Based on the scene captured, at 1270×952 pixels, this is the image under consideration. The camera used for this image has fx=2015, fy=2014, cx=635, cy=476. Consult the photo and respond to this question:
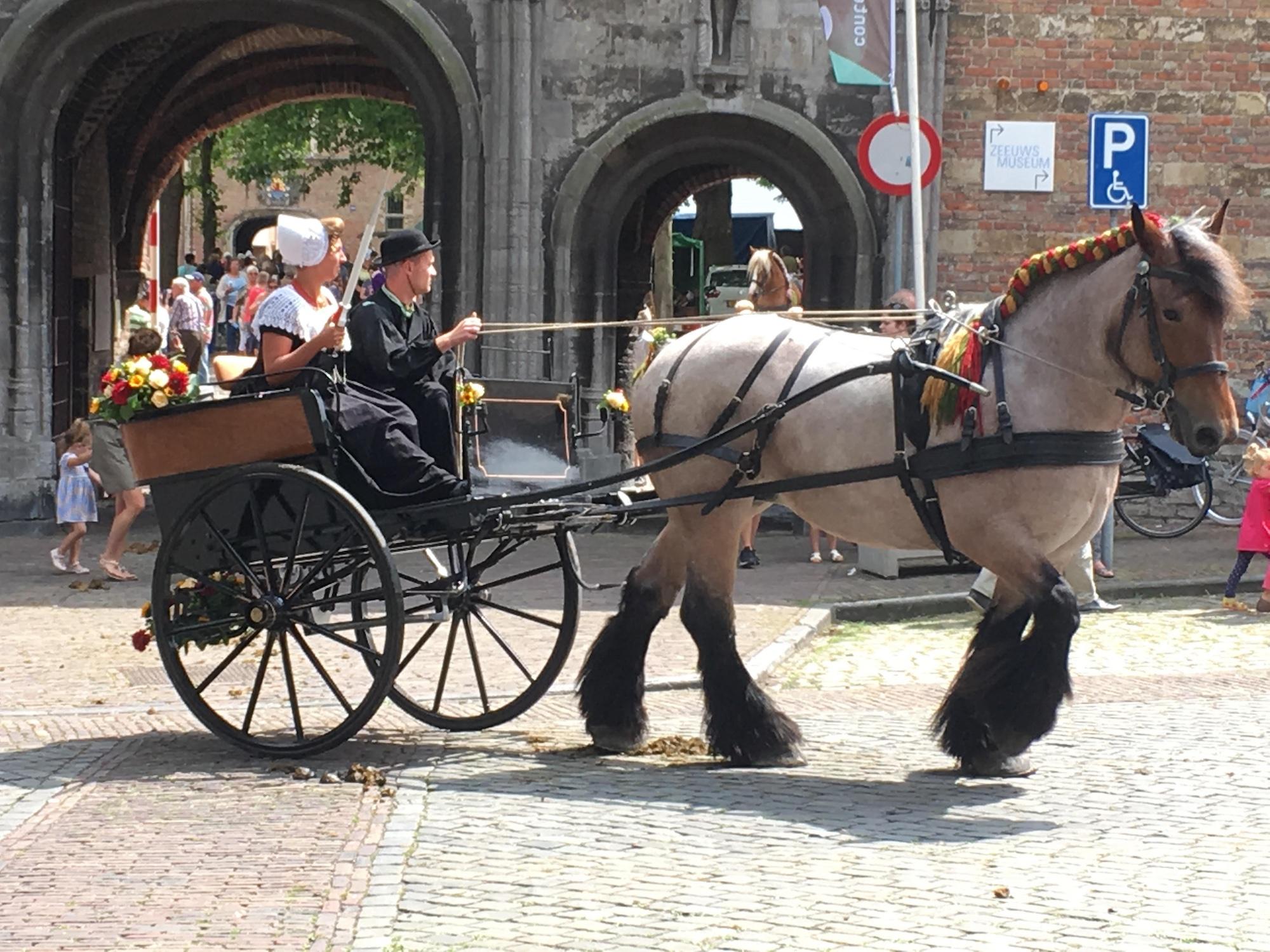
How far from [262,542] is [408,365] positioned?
2.90ft

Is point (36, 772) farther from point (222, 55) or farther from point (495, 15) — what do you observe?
point (222, 55)

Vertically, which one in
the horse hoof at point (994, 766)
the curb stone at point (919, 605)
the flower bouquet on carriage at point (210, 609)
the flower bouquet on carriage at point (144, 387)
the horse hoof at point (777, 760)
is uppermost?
the flower bouquet on carriage at point (144, 387)

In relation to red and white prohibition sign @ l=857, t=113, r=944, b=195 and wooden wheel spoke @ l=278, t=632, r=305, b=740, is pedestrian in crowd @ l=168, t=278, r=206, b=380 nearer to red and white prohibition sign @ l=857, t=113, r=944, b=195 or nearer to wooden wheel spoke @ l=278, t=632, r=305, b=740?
red and white prohibition sign @ l=857, t=113, r=944, b=195

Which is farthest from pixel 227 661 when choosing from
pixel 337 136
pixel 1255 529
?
pixel 337 136

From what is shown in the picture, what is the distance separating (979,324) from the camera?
290 inches

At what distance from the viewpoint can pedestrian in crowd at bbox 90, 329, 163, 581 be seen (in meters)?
13.6

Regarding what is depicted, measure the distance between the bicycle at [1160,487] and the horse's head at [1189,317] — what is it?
24.7 ft

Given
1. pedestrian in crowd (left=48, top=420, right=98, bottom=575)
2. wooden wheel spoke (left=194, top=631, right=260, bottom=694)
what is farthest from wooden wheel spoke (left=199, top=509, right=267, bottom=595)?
pedestrian in crowd (left=48, top=420, right=98, bottom=575)

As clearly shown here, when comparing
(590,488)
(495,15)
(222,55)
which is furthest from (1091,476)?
(222,55)

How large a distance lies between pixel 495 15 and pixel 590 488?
368 inches

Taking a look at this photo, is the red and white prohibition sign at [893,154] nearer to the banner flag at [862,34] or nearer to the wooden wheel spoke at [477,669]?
the banner flag at [862,34]

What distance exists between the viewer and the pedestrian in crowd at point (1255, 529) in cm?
1246

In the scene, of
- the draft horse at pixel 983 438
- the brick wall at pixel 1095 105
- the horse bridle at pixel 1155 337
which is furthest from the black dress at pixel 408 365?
the brick wall at pixel 1095 105

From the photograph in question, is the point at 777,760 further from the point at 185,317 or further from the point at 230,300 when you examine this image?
the point at 230,300
